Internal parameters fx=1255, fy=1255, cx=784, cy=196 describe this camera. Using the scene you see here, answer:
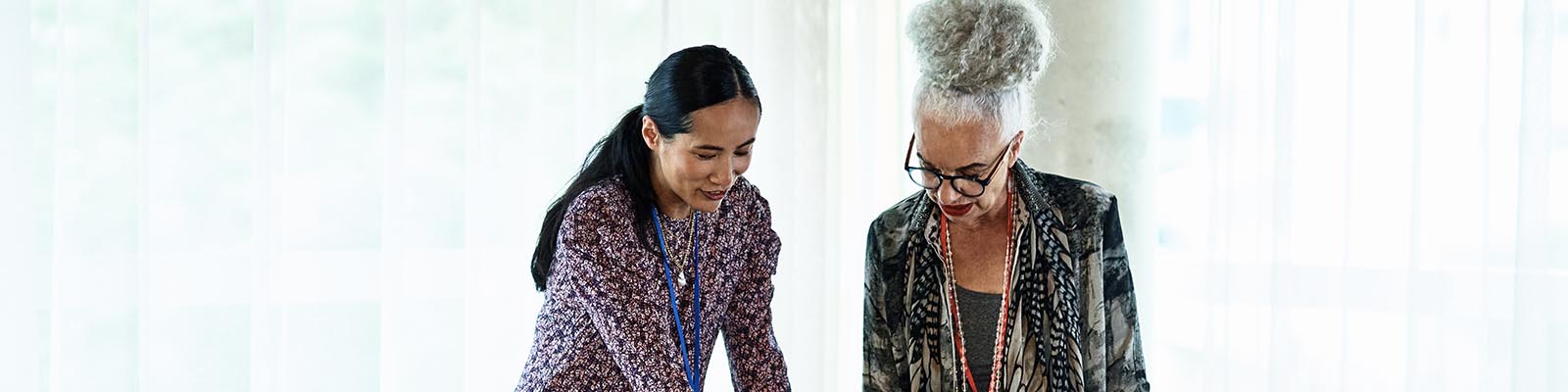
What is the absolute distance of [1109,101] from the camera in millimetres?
2621

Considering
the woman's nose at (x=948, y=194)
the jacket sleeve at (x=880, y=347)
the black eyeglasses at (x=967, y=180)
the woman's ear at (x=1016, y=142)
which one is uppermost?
the woman's ear at (x=1016, y=142)

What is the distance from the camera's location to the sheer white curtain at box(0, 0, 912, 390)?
2.45m

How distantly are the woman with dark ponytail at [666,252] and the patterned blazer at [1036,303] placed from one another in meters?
0.19

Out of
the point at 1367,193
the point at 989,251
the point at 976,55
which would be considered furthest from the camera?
the point at 1367,193

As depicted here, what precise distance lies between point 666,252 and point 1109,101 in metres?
1.17

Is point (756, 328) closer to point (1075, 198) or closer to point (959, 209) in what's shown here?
point (959, 209)

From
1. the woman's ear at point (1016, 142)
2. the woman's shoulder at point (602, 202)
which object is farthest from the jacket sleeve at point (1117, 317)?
the woman's shoulder at point (602, 202)

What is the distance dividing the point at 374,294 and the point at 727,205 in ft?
3.76

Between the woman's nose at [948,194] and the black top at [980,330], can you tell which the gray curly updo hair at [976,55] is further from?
the black top at [980,330]

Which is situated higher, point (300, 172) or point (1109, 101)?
→ point (1109, 101)

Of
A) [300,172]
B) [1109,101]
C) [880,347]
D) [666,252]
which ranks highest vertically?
[1109,101]

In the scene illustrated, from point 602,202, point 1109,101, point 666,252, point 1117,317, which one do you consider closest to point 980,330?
point 1117,317

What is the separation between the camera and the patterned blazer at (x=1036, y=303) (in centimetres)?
187

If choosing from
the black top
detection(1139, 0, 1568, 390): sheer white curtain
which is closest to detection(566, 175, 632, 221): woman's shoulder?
the black top
